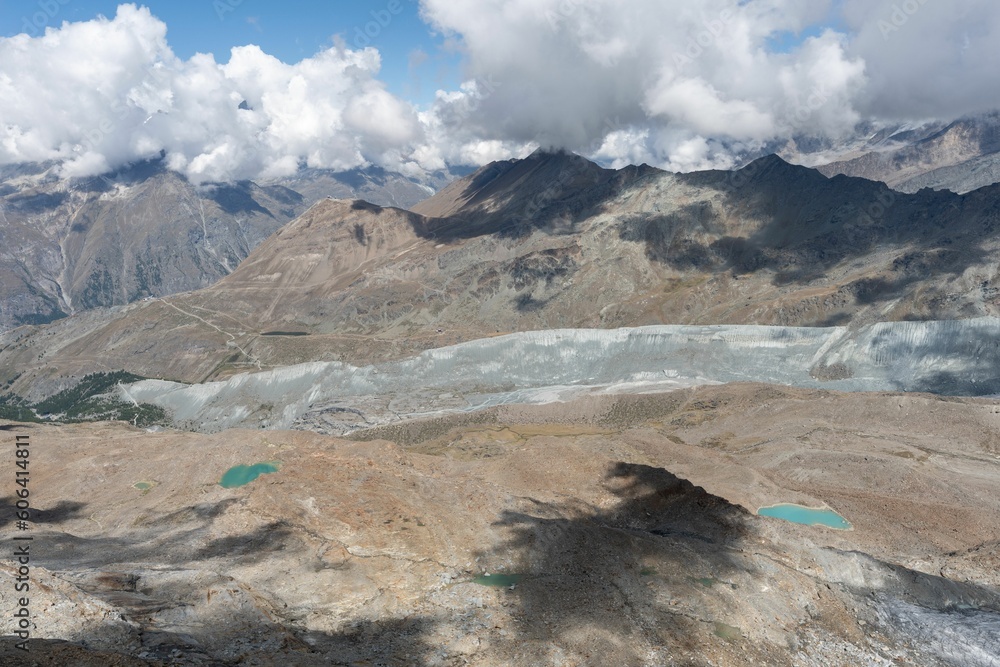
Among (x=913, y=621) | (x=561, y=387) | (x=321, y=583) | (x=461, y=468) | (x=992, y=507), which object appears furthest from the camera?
(x=561, y=387)

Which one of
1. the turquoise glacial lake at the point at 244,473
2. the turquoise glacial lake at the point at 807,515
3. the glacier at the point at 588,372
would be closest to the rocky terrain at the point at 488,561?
the turquoise glacial lake at the point at 244,473

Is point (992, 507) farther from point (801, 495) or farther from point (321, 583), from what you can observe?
point (321, 583)

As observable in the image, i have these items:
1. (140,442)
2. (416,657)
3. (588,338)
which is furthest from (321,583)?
(588,338)

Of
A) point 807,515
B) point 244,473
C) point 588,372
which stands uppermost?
point 244,473

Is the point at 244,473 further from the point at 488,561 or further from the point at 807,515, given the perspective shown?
the point at 807,515

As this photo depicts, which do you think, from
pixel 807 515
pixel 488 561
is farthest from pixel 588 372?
pixel 488 561

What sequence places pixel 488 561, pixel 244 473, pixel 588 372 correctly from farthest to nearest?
pixel 588 372, pixel 244 473, pixel 488 561

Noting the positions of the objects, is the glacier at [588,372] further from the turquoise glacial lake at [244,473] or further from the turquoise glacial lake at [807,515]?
the turquoise glacial lake at [244,473]
